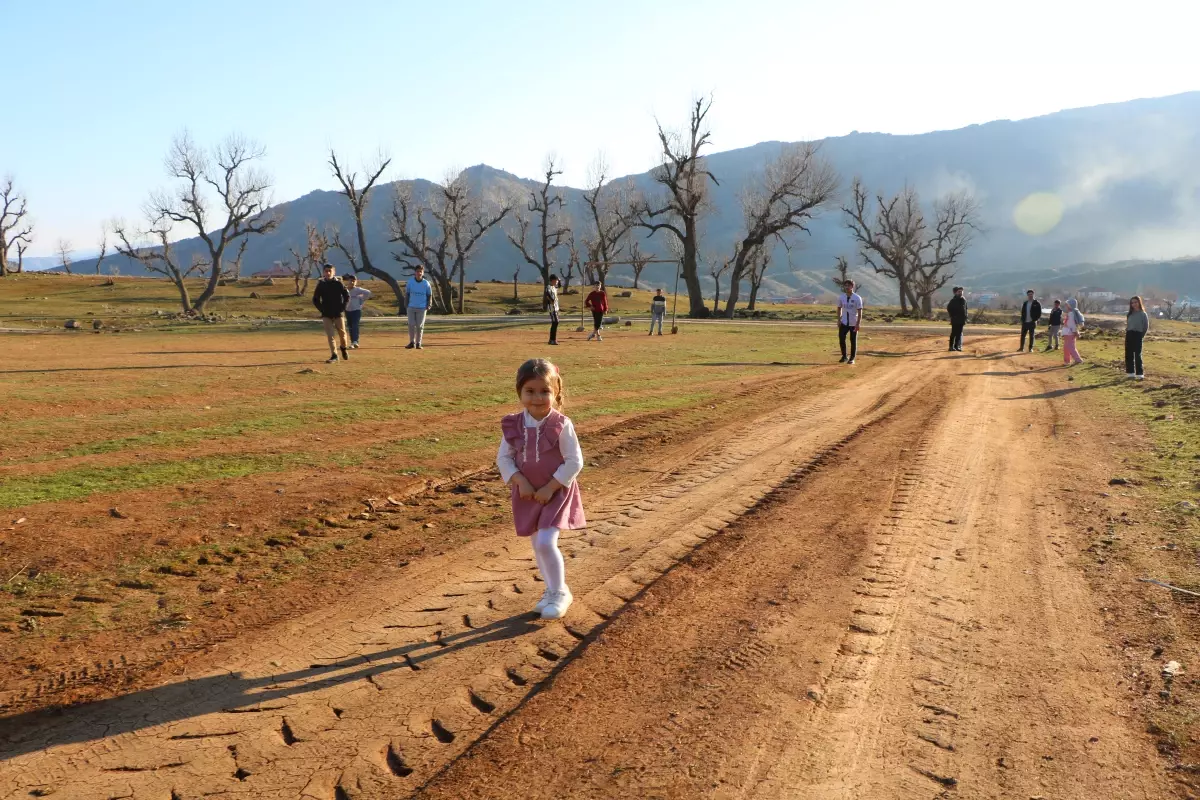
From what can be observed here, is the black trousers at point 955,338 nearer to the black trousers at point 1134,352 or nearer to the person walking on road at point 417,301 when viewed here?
the black trousers at point 1134,352

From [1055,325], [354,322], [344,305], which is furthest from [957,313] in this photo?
[344,305]

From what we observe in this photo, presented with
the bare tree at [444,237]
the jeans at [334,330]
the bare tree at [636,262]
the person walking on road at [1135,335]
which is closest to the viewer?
the person walking on road at [1135,335]

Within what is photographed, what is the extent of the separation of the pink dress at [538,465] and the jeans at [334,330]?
528 inches

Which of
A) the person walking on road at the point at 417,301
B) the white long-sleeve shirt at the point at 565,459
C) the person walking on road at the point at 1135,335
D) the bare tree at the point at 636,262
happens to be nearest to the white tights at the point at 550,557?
the white long-sleeve shirt at the point at 565,459

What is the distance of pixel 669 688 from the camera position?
154 inches

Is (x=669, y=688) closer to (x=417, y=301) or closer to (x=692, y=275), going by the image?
(x=417, y=301)

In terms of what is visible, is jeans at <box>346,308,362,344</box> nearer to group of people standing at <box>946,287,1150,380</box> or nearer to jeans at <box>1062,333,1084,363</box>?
group of people standing at <box>946,287,1150,380</box>

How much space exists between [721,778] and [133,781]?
231cm

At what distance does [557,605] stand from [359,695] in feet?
4.13

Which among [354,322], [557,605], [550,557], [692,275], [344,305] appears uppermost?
[692,275]

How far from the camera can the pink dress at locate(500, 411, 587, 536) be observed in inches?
185

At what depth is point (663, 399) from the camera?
44.8 feet

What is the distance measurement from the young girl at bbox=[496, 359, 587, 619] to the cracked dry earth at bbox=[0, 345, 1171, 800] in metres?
0.29

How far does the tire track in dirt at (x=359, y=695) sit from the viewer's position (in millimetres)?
3252
